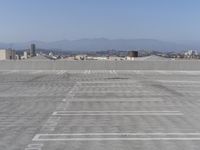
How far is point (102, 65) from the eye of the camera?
53562 mm

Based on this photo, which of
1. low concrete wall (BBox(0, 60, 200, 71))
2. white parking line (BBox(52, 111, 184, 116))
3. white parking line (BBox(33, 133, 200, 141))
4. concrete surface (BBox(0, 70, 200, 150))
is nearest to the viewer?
concrete surface (BBox(0, 70, 200, 150))

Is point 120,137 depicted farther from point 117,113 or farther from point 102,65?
point 102,65

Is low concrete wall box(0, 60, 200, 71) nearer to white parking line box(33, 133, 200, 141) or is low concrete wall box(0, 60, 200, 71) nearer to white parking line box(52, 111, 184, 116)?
white parking line box(52, 111, 184, 116)

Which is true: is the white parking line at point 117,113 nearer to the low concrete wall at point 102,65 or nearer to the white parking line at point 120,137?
the white parking line at point 120,137

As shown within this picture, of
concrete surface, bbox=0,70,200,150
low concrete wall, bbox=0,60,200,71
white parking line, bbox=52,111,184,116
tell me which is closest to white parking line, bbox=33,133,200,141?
concrete surface, bbox=0,70,200,150

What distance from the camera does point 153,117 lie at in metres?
13.6

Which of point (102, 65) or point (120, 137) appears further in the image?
point (102, 65)

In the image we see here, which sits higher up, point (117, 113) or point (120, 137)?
point (120, 137)

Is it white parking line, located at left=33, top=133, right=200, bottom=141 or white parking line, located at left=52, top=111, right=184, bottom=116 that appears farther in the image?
white parking line, located at left=52, top=111, right=184, bottom=116

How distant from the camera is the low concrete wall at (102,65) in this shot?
2062 inches

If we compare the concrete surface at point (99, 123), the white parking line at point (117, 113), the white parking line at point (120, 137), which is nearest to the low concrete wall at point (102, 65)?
the concrete surface at point (99, 123)

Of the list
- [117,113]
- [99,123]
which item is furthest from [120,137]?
[117,113]

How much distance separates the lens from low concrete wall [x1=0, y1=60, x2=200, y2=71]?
5238cm

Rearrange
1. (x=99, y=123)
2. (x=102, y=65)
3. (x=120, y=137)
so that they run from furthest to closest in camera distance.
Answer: (x=102, y=65) → (x=99, y=123) → (x=120, y=137)
